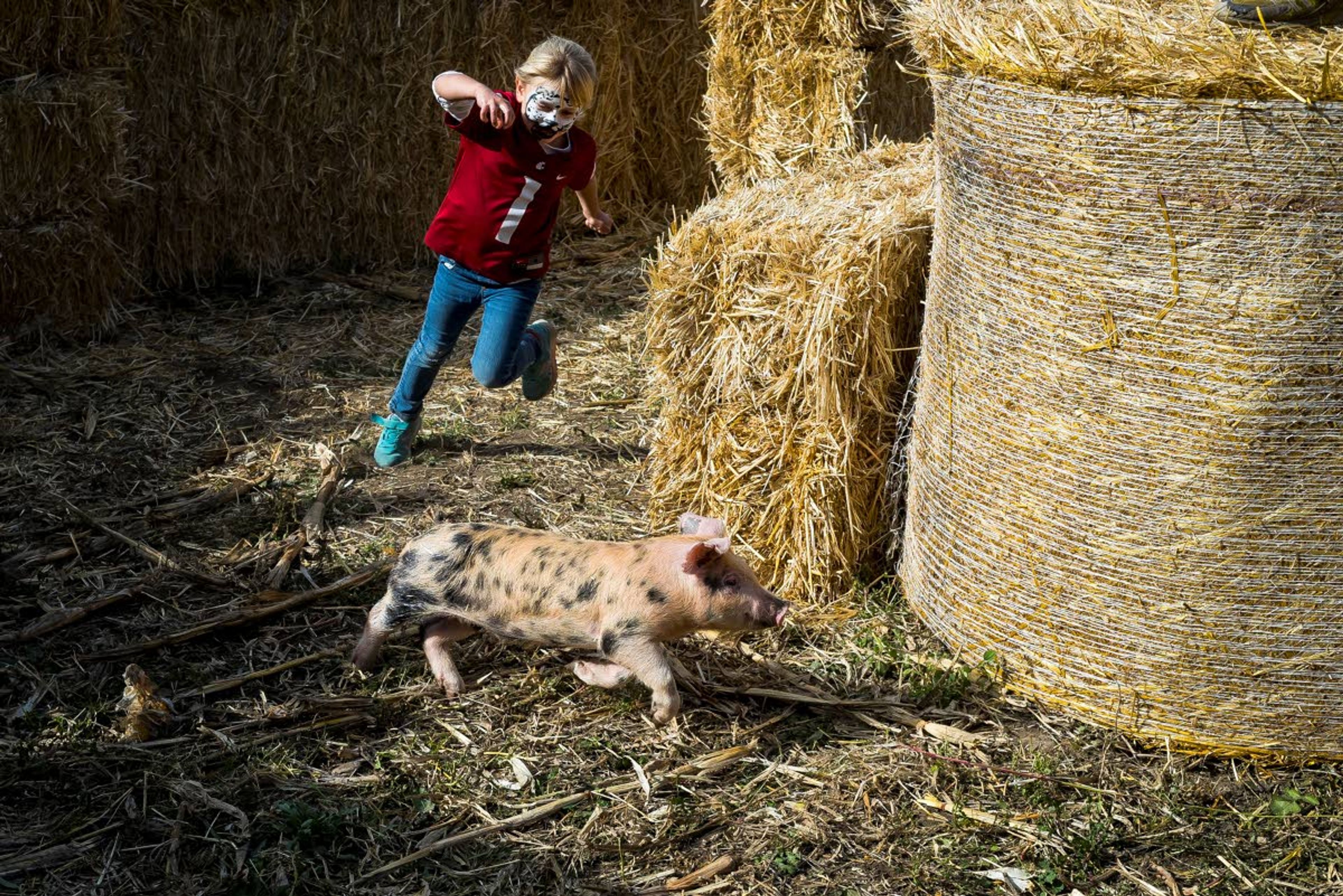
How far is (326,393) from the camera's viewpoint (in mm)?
7445

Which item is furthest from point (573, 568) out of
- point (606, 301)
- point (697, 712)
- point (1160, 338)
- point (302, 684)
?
point (606, 301)

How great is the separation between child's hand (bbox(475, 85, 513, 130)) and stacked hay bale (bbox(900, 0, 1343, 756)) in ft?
5.80

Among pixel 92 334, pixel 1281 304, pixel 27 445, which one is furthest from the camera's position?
pixel 92 334

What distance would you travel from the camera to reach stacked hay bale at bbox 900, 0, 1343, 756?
3852 millimetres

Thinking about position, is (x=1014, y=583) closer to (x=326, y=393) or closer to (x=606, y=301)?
(x=326, y=393)

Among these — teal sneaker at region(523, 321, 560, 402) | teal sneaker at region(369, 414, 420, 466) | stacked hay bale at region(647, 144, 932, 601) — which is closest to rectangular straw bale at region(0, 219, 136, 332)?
teal sneaker at region(369, 414, 420, 466)

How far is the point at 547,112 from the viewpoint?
5.63 m

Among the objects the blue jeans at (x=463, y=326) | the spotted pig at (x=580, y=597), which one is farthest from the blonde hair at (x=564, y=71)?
the spotted pig at (x=580, y=597)

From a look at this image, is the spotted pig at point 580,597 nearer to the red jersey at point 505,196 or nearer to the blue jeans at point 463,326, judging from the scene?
the blue jeans at point 463,326

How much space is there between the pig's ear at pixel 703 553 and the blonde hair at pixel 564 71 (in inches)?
84.5

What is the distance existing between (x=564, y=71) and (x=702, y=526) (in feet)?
6.75

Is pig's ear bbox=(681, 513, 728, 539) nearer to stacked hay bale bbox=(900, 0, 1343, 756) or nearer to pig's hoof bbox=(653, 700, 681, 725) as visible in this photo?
pig's hoof bbox=(653, 700, 681, 725)

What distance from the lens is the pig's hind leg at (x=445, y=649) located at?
15.5ft

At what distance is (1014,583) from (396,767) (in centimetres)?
217
